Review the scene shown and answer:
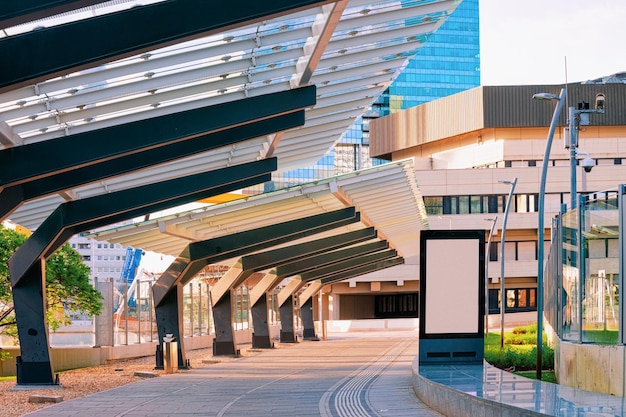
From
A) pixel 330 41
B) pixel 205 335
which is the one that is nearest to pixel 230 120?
pixel 330 41

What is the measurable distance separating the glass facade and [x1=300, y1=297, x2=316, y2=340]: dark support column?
112148 mm

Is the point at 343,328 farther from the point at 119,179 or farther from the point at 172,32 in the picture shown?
the point at 172,32

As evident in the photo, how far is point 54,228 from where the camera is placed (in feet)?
70.6

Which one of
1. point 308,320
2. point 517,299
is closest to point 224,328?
point 308,320

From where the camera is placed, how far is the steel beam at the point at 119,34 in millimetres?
10922

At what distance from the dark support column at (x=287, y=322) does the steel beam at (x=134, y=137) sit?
111 feet

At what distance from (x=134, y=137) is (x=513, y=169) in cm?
6882

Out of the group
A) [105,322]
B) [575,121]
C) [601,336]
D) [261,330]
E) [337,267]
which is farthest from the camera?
[337,267]

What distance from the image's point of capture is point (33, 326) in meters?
21.8

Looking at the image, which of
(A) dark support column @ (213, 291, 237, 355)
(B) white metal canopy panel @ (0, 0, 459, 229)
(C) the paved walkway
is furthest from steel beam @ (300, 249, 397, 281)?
(B) white metal canopy panel @ (0, 0, 459, 229)

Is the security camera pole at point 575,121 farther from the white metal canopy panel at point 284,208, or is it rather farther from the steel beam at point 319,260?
the steel beam at point 319,260

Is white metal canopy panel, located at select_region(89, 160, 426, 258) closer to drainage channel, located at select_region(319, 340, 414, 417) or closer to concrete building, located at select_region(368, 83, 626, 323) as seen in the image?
drainage channel, located at select_region(319, 340, 414, 417)

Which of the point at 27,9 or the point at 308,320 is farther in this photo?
the point at 308,320

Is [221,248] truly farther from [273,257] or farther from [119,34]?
[119,34]
